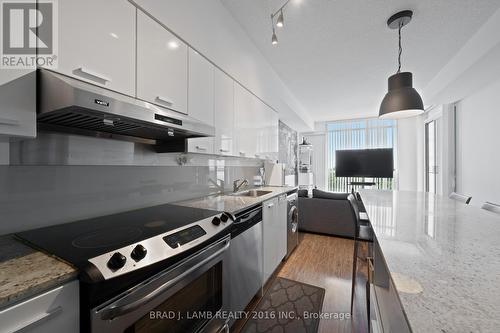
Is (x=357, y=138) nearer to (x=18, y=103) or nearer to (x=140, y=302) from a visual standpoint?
(x=140, y=302)

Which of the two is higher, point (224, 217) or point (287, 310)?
point (224, 217)

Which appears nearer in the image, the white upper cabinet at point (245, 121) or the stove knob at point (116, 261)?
the stove knob at point (116, 261)

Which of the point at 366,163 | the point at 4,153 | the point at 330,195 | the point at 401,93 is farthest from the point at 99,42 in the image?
the point at 366,163

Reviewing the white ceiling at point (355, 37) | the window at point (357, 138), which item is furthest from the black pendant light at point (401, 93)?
the window at point (357, 138)

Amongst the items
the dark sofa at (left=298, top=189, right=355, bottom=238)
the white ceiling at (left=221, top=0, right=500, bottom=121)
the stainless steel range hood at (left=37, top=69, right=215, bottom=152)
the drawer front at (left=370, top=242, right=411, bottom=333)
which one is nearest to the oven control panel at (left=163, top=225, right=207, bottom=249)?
the stainless steel range hood at (left=37, top=69, right=215, bottom=152)

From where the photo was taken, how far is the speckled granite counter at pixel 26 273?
1.79 ft

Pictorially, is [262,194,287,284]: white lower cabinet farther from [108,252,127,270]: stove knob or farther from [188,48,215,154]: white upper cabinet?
[108,252,127,270]: stove knob

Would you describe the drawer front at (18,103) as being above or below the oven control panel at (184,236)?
above

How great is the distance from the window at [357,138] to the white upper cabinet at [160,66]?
230 inches

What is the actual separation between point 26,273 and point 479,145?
5.05 meters

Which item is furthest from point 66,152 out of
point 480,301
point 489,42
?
point 489,42

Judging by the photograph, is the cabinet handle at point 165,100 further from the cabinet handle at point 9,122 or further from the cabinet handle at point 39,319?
the cabinet handle at point 39,319

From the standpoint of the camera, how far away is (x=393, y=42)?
2.44 metres

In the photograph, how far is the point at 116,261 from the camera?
0.72 meters
